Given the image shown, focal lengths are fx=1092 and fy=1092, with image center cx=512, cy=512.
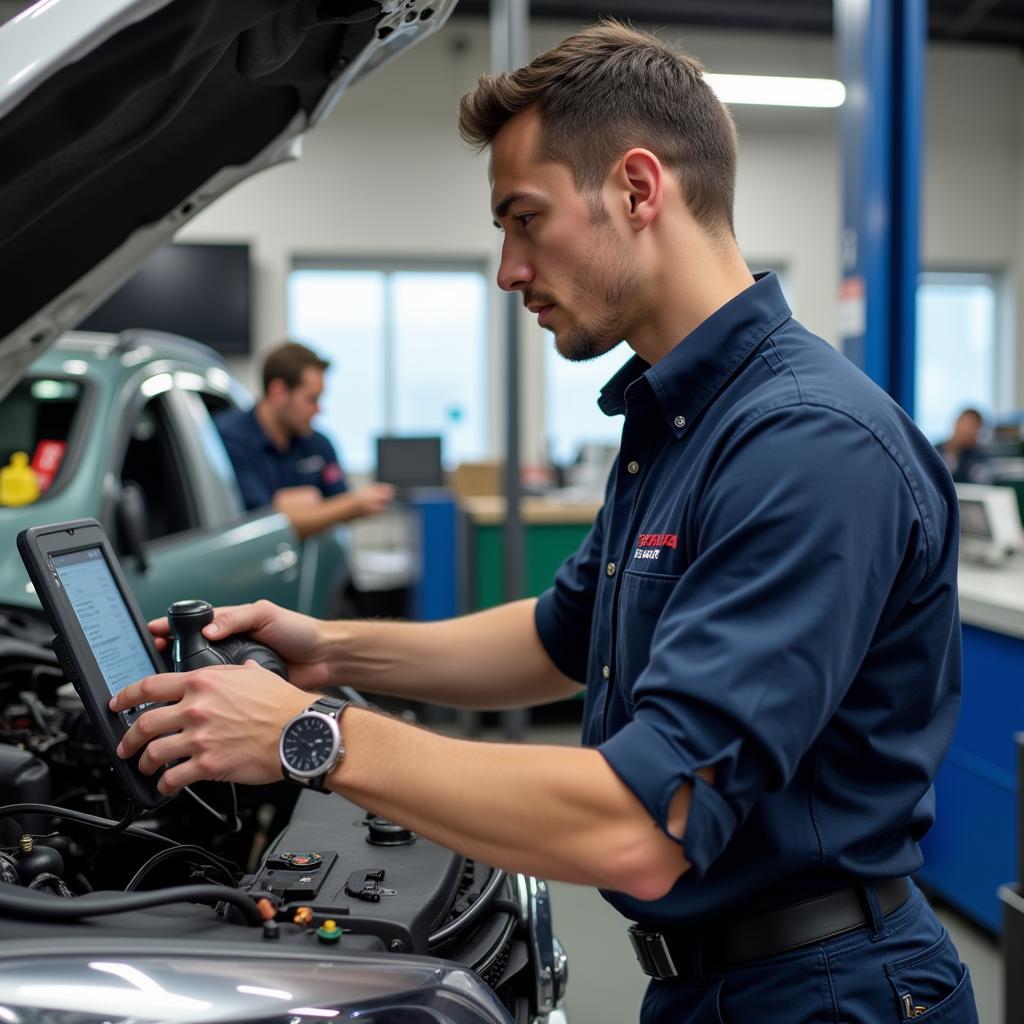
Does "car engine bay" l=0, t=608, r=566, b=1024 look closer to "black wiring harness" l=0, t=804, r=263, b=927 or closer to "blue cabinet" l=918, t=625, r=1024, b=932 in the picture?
"black wiring harness" l=0, t=804, r=263, b=927

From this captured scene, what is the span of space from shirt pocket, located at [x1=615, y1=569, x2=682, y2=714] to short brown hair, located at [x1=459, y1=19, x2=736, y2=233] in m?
0.40

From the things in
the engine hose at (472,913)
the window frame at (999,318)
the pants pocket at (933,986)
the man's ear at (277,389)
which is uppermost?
the window frame at (999,318)

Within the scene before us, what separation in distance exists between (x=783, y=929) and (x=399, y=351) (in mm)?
9950

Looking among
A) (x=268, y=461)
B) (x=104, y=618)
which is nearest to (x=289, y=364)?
(x=268, y=461)

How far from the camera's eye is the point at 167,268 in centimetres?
986

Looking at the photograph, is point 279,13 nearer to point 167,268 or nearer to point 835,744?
point 835,744

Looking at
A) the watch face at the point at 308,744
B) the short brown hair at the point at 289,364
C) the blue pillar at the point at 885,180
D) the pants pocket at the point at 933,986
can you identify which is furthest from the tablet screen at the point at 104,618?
the short brown hair at the point at 289,364

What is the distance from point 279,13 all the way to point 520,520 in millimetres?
3659

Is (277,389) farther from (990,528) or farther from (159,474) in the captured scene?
(990,528)

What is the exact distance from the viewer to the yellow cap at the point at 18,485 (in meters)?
2.61

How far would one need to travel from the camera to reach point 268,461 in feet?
14.4

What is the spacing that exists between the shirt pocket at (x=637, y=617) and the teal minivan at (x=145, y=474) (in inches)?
52.8

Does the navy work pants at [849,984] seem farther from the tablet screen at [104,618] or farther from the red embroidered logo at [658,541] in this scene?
the tablet screen at [104,618]

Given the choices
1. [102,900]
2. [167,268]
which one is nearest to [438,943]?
[102,900]
